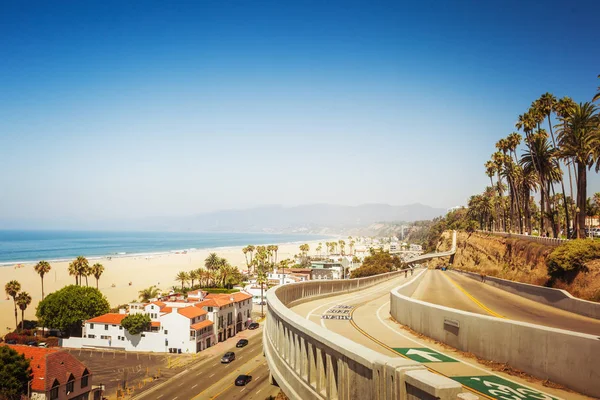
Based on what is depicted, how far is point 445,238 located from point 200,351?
106 metres

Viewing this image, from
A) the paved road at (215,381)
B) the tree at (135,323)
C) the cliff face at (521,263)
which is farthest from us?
the tree at (135,323)

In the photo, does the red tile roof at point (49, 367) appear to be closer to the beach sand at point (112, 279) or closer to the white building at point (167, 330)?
the white building at point (167, 330)

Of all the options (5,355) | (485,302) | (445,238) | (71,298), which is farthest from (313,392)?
(445,238)

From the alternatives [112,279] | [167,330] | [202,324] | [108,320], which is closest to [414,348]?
[202,324]

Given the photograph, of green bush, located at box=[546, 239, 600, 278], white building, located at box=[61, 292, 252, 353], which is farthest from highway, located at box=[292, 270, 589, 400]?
white building, located at box=[61, 292, 252, 353]

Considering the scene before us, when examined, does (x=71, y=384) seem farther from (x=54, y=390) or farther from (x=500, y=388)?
(x=500, y=388)

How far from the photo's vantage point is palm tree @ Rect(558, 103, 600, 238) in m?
37.6

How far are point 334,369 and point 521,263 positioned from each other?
46444mm

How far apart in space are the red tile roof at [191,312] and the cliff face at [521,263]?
40562 mm

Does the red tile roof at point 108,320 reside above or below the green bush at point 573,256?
below

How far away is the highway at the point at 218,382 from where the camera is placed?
122 ft

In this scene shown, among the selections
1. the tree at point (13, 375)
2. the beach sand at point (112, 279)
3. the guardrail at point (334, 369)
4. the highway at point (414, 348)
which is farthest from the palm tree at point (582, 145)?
the beach sand at point (112, 279)

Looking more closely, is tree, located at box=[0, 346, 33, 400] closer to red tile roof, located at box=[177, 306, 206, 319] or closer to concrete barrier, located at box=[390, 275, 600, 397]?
red tile roof, located at box=[177, 306, 206, 319]

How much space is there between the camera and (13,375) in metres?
35.3
